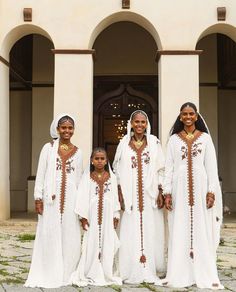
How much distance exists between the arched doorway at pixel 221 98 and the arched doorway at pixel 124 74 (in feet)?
4.61

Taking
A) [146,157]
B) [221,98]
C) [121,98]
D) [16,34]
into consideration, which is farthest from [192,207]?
[221,98]

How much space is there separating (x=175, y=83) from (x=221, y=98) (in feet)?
14.1

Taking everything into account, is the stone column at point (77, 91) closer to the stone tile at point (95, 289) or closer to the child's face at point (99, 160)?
the child's face at point (99, 160)

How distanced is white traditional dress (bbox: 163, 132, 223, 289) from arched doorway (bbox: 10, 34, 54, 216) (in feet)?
28.4

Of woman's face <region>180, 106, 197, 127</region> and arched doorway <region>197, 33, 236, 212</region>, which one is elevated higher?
arched doorway <region>197, 33, 236, 212</region>

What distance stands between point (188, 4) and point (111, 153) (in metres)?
5.66

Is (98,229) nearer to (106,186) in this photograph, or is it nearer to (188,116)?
(106,186)

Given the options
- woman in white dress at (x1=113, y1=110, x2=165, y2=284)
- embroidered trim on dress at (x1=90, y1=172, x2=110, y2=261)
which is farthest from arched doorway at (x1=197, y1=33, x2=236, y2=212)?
embroidered trim on dress at (x1=90, y1=172, x2=110, y2=261)

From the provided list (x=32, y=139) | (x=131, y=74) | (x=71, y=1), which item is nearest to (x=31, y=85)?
(x=32, y=139)

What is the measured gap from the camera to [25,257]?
7.20 metres

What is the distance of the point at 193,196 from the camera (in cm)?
537

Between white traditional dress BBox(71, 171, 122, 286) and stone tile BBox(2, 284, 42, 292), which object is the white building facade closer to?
white traditional dress BBox(71, 171, 122, 286)

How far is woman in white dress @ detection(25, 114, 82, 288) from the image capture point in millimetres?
5293

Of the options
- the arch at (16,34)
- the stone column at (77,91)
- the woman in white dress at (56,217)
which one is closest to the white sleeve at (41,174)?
the woman in white dress at (56,217)
